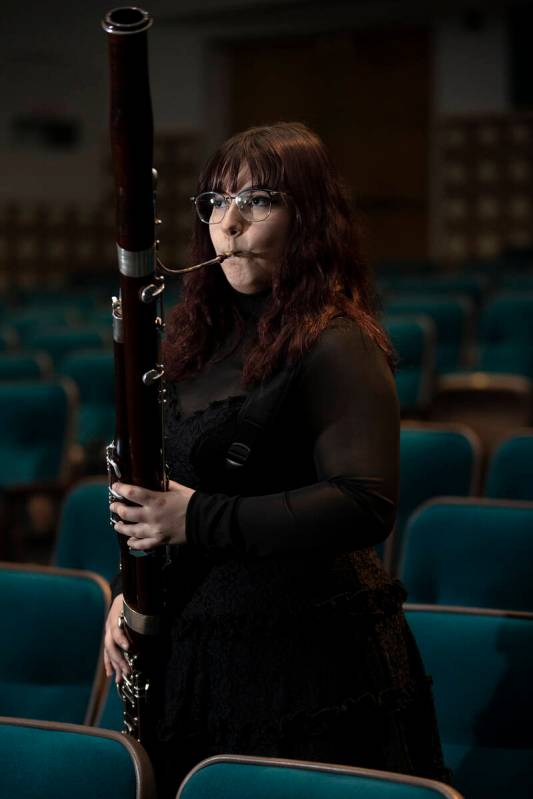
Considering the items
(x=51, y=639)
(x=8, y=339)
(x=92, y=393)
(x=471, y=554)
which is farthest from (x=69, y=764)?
(x=8, y=339)

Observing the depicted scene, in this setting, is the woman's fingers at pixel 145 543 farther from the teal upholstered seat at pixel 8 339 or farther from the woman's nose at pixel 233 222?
the teal upholstered seat at pixel 8 339

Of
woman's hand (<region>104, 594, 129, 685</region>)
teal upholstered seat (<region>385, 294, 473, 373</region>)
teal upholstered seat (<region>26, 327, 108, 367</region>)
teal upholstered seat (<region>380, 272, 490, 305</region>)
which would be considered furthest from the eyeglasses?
teal upholstered seat (<region>380, 272, 490, 305</region>)

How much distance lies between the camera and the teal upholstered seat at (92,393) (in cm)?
484

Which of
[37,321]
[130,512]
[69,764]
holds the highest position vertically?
[130,512]

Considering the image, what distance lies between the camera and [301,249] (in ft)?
4.73

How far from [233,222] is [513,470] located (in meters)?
1.66

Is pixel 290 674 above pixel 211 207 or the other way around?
the other way around

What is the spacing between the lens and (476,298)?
24.9ft

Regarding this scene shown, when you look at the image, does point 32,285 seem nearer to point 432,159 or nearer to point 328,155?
point 432,159

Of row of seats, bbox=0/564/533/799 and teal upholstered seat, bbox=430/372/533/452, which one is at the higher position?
row of seats, bbox=0/564/533/799

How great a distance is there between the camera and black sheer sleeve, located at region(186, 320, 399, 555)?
1.33 meters

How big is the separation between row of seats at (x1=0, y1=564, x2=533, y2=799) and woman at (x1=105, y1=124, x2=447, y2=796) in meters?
0.41

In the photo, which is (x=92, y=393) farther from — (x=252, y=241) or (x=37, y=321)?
(x=252, y=241)

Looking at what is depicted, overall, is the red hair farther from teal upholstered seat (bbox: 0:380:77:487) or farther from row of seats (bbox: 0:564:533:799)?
teal upholstered seat (bbox: 0:380:77:487)
